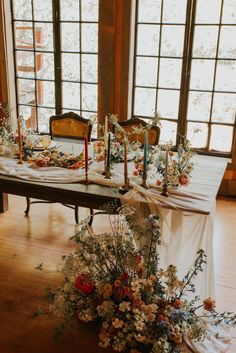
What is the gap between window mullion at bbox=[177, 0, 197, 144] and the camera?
4.18m

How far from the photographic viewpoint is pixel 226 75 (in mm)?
4258

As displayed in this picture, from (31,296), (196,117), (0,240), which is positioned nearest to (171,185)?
(31,296)

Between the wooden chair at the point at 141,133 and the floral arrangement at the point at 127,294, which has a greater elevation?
the wooden chair at the point at 141,133

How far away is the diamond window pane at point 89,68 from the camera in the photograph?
4.68 m

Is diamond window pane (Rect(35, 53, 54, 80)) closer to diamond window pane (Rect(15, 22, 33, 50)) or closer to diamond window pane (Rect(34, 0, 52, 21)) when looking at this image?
diamond window pane (Rect(15, 22, 33, 50))

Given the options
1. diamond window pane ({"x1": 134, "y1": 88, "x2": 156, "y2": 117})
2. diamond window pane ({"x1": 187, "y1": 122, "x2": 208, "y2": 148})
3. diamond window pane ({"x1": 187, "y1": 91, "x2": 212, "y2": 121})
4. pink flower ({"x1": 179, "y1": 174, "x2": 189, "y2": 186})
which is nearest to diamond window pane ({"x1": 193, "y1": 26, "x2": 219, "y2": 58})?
diamond window pane ({"x1": 187, "y1": 91, "x2": 212, "y2": 121})

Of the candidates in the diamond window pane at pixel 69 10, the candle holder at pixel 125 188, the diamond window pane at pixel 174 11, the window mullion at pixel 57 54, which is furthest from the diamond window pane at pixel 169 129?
the candle holder at pixel 125 188

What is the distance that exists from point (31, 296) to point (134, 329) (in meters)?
1.05

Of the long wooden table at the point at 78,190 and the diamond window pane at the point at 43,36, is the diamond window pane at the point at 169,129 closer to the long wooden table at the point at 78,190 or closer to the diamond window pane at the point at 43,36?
the diamond window pane at the point at 43,36

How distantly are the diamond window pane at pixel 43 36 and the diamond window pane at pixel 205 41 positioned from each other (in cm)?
169

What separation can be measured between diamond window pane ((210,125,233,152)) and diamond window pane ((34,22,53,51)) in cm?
214

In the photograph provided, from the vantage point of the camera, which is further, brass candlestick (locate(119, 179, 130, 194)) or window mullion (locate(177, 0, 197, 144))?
window mullion (locate(177, 0, 197, 144))

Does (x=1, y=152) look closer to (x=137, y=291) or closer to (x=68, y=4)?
(x=137, y=291)

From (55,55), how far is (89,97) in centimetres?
63
